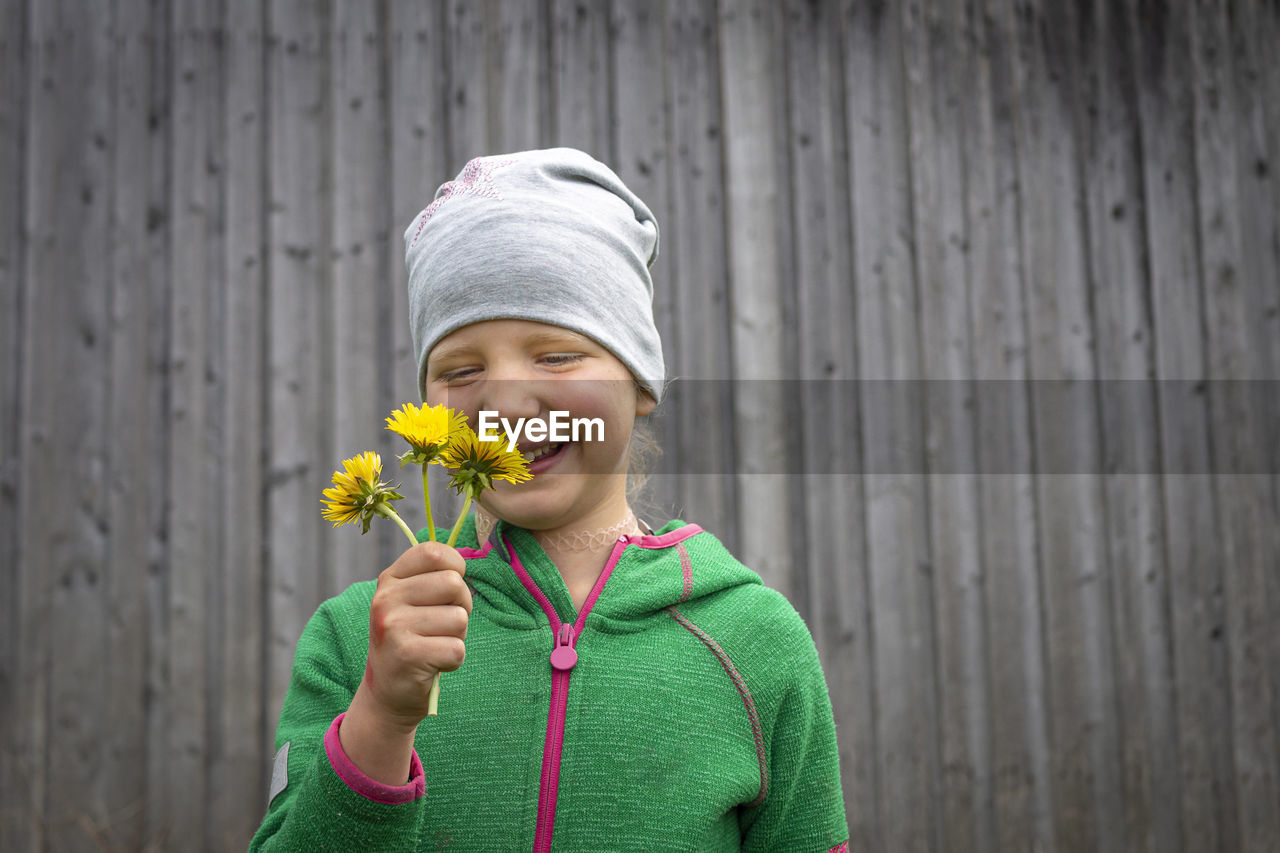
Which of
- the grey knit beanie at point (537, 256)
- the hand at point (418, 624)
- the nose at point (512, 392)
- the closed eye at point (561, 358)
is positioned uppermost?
the grey knit beanie at point (537, 256)

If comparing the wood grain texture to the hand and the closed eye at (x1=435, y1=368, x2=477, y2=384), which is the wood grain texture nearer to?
the closed eye at (x1=435, y1=368, x2=477, y2=384)

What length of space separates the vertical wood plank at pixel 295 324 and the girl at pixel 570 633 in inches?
59.0

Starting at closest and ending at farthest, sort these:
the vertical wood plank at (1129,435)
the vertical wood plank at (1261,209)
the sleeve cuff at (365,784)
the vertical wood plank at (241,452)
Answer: the sleeve cuff at (365,784)
the vertical wood plank at (241,452)
the vertical wood plank at (1129,435)
the vertical wood plank at (1261,209)

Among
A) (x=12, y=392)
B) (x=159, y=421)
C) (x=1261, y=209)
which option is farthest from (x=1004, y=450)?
(x=12, y=392)

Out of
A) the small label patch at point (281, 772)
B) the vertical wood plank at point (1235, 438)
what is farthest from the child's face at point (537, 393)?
the vertical wood plank at point (1235, 438)

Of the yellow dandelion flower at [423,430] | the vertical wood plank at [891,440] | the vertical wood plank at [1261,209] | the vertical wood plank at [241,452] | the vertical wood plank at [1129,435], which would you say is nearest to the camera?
the yellow dandelion flower at [423,430]

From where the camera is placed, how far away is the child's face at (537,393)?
890 mm

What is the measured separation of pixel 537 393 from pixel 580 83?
1854 millimetres

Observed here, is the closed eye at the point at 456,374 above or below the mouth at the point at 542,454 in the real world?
above

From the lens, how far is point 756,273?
2516mm

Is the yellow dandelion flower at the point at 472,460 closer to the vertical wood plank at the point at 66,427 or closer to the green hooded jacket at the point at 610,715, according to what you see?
the green hooded jacket at the point at 610,715

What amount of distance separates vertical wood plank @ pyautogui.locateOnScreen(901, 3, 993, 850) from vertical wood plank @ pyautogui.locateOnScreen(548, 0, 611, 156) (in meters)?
0.88

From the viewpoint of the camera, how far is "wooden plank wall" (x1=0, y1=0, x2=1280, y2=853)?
238 cm

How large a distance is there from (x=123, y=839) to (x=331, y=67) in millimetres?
2088
